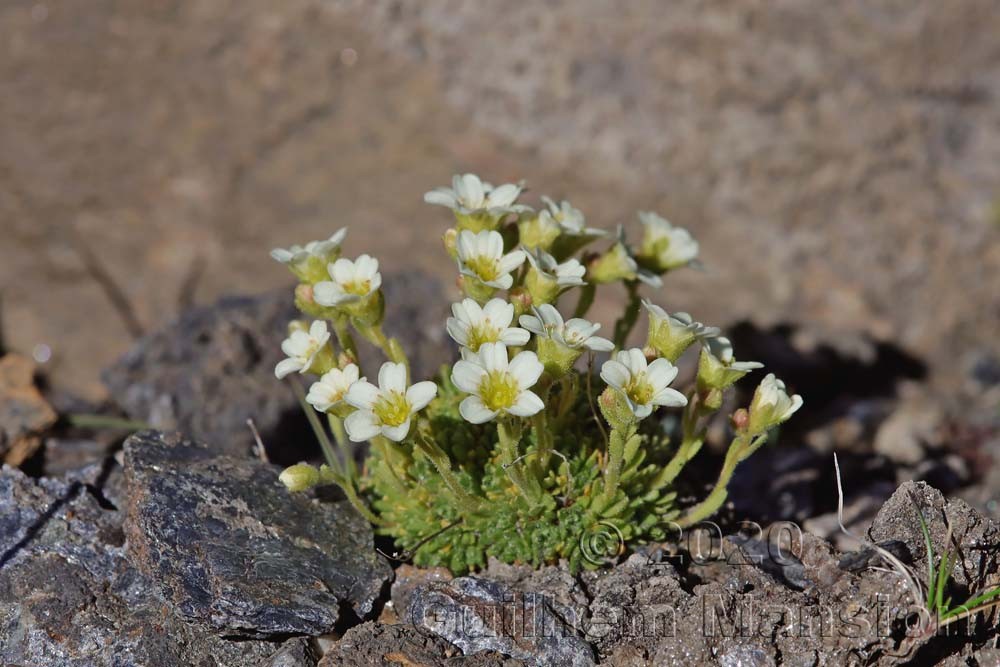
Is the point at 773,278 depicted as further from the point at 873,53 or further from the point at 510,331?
the point at 510,331

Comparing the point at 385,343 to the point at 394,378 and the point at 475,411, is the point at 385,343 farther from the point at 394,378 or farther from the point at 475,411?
the point at 475,411

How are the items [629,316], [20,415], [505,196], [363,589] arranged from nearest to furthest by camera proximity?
[363,589] < [505,196] < [629,316] < [20,415]

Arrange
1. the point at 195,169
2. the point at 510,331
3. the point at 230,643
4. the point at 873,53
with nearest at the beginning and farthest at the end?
1. the point at 510,331
2. the point at 230,643
3. the point at 873,53
4. the point at 195,169

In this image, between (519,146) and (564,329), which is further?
(519,146)

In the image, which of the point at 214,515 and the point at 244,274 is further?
the point at 244,274

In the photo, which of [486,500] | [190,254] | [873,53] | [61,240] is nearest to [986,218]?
[873,53]

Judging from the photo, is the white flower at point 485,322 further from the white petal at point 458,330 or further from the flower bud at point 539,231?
the flower bud at point 539,231

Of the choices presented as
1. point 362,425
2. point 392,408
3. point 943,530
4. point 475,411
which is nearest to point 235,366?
point 392,408
